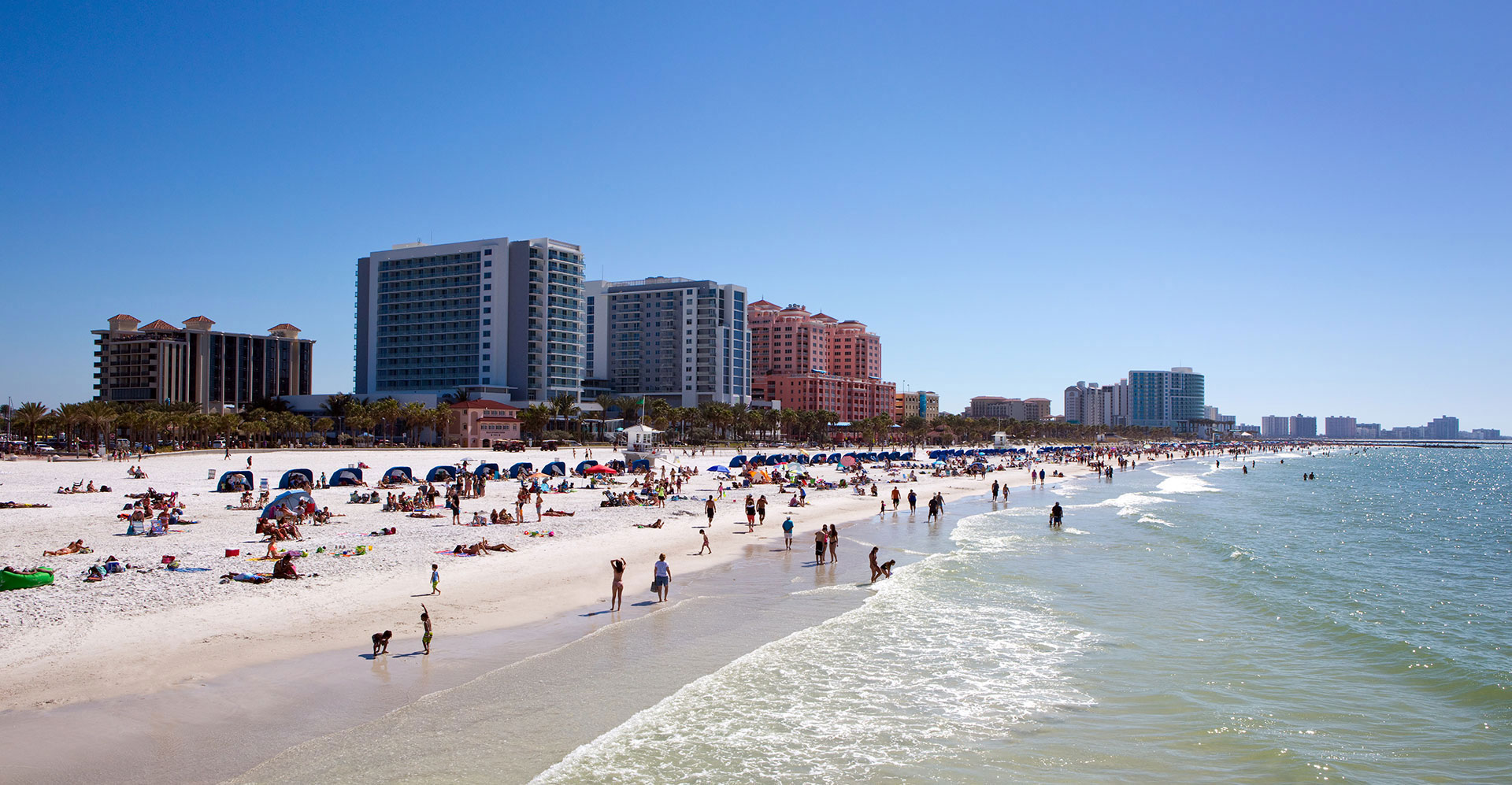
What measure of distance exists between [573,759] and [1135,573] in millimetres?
21819

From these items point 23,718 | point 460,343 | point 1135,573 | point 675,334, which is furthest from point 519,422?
point 23,718

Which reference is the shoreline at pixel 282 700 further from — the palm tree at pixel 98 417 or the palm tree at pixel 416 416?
the palm tree at pixel 416 416

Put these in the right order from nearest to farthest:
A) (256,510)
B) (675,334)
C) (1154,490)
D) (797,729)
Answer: (797,729) < (256,510) < (1154,490) < (675,334)

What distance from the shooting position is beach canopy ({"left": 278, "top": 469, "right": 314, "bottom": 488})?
3988 cm

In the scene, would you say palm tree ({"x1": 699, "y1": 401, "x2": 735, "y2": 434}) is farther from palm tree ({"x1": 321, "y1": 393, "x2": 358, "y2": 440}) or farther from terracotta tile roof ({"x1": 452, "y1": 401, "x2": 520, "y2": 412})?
palm tree ({"x1": 321, "y1": 393, "x2": 358, "y2": 440})

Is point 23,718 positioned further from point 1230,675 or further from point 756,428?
point 756,428

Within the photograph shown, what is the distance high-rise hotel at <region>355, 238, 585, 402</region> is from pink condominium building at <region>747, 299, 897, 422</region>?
5640 centimetres

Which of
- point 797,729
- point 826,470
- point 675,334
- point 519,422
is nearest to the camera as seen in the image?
point 797,729

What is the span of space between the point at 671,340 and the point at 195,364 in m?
83.2

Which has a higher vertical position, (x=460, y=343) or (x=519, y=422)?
(x=460, y=343)

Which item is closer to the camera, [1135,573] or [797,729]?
[797,729]

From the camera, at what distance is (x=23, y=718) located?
1160cm

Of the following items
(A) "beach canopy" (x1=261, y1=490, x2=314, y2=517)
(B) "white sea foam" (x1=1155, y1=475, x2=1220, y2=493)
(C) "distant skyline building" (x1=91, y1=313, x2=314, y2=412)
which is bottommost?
(B) "white sea foam" (x1=1155, y1=475, x2=1220, y2=493)

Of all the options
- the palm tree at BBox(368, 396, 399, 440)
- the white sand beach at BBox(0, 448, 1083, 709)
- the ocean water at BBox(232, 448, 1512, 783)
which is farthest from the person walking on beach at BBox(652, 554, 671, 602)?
the palm tree at BBox(368, 396, 399, 440)
